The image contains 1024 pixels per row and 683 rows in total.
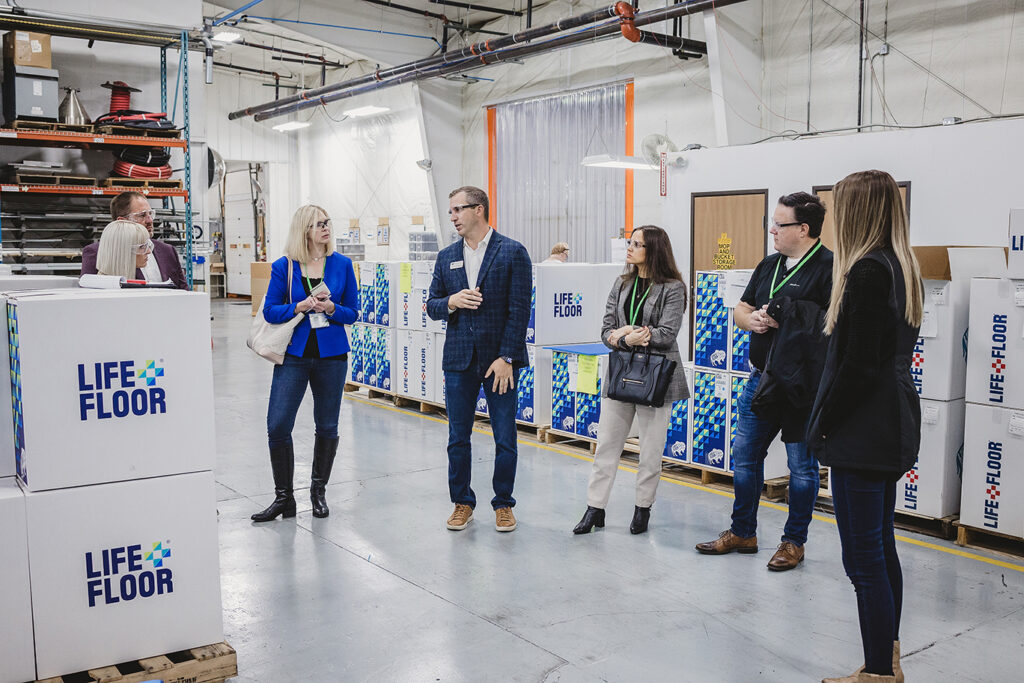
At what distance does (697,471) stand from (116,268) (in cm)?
387

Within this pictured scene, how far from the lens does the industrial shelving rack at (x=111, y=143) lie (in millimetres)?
8391

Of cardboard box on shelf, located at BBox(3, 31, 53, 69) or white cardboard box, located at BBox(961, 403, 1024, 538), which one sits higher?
cardboard box on shelf, located at BBox(3, 31, 53, 69)

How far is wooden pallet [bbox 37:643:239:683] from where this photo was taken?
271 cm

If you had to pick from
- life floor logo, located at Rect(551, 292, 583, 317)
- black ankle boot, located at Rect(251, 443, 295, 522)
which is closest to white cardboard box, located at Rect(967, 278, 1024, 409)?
life floor logo, located at Rect(551, 292, 583, 317)

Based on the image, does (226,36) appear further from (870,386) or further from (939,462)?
(870,386)

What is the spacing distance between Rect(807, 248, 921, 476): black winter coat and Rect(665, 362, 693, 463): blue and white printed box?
3.13m

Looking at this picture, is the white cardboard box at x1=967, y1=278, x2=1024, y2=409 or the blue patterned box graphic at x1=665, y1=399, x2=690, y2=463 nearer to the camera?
the white cardboard box at x1=967, y1=278, x2=1024, y2=409

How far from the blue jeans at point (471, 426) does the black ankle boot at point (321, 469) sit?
72 centimetres

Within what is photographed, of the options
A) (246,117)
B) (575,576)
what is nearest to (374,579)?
(575,576)

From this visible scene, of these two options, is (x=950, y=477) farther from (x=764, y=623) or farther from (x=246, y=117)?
(x=246, y=117)

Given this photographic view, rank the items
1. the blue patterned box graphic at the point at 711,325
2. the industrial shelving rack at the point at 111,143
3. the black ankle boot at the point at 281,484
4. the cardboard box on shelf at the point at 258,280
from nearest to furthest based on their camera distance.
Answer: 1. the black ankle boot at the point at 281,484
2. the blue patterned box graphic at the point at 711,325
3. the industrial shelving rack at the point at 111,143
4. the cardboard box on shelf at the point at 258,280

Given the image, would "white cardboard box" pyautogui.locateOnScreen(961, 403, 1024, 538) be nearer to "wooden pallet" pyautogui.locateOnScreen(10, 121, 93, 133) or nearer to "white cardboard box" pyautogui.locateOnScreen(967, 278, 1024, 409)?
"white cardboard box" pyautogui.locateOnScreen(967, 278, 1024, 409)

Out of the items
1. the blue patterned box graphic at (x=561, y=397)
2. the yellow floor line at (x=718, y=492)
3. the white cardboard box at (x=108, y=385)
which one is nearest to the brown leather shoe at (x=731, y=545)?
the yellow floor line at (x=718, y=492)

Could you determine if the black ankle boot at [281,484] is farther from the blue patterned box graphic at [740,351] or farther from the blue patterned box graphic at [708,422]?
the blue patterned box graphic at [740,351]
